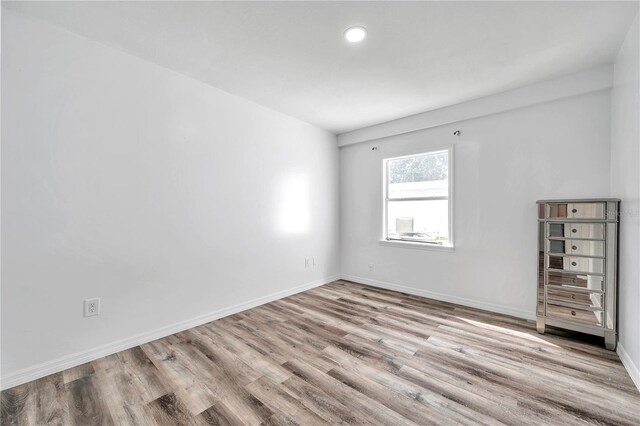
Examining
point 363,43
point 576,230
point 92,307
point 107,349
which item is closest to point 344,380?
point 107,349

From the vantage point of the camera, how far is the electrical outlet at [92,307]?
6.95 ft

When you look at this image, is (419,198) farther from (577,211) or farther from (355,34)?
(355,34)

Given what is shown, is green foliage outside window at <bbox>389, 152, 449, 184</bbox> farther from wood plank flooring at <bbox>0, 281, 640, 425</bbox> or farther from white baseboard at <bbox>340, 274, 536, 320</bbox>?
wood plank flooring at <bbox>0, 281, 640, 425</bbox>

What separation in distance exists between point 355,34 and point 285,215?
232cm

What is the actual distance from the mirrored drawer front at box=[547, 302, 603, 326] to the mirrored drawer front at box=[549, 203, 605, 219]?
0.82m

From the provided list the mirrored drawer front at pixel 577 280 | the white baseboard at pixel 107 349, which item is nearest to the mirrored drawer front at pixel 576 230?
the mirrored drawer front at pixel 577 280

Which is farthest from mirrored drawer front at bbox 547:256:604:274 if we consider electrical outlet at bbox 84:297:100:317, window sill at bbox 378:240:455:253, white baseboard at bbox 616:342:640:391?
electrical outlet at bbox 84:297:100:317

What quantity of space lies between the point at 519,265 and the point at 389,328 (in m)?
1.64

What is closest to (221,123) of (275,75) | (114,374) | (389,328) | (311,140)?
(275,75)

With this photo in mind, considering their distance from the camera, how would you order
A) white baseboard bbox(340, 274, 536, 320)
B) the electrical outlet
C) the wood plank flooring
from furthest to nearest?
white baseboard bbox(340, 274, 536, 320), the electrical outlet, the wood plank flooring

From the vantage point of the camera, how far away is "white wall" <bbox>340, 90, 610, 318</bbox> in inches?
105

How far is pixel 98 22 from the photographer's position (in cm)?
194

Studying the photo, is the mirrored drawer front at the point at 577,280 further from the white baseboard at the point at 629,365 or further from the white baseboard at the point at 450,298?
the white baseboard at the point at 450,298

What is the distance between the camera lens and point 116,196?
2.27m
